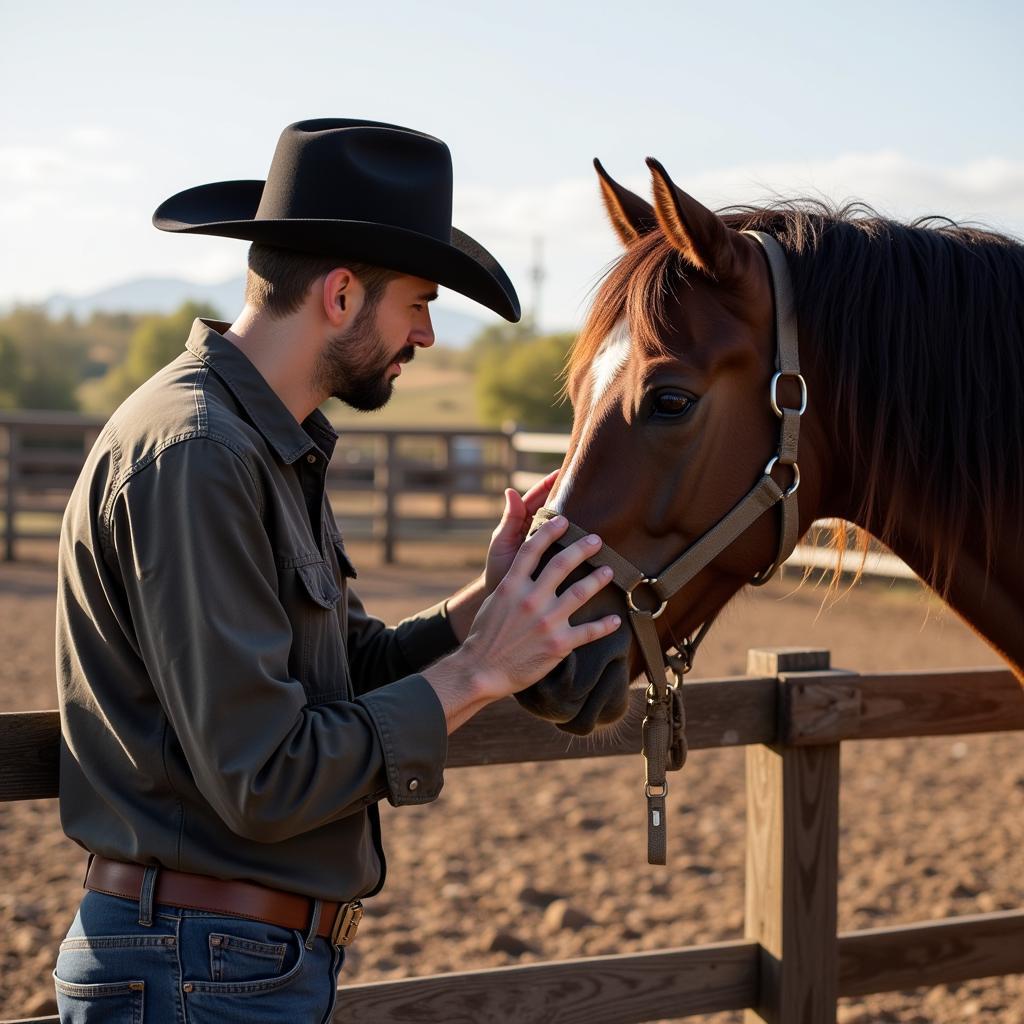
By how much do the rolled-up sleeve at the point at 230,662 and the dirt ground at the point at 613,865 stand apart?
3.85 feet

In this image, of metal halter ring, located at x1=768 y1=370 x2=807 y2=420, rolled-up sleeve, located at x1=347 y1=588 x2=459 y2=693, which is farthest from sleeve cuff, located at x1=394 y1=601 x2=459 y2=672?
metal halter ring, located at x1=768 y1=370 x2=807 y2=420

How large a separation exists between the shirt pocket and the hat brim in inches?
19.5

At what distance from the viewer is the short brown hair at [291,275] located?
1.73 meters

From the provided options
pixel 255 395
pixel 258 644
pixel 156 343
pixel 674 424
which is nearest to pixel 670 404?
pixel 674 424

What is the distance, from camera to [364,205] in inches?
69.6

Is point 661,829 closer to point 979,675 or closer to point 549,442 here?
point 979,675

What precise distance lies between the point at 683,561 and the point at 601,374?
14.5 inches

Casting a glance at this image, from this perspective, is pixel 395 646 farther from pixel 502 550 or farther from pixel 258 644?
pixel 258 644

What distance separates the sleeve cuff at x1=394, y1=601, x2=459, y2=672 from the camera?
7.29ft

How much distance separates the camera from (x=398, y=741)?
1567 millimetres

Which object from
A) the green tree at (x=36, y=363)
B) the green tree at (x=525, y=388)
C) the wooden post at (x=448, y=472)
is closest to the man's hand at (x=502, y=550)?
the wooden post at (x=448, y=472)

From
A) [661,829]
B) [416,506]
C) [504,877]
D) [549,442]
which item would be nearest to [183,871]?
[661,829]

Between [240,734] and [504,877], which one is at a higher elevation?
[240,734]

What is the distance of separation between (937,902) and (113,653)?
12.4 ft
